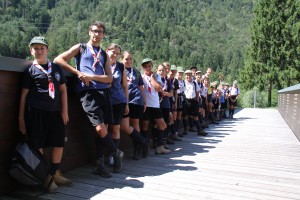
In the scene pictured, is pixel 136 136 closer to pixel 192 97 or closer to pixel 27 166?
pixel 27 166

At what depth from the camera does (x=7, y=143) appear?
3.85 m

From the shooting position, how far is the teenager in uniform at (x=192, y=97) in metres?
9.14

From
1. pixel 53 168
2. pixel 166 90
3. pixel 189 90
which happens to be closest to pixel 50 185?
pixel 53 168

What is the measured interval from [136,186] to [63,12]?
445 ft

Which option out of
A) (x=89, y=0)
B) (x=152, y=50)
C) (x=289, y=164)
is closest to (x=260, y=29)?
(x=289, y=164)

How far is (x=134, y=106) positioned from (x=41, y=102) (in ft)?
7.34

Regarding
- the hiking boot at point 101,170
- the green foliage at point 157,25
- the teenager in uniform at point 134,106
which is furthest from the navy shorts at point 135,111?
the green foliage at point 157,25

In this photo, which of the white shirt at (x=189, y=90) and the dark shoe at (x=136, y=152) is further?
the white shirt at (x=189, y=90)

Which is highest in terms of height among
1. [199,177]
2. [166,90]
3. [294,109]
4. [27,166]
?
[166,90]

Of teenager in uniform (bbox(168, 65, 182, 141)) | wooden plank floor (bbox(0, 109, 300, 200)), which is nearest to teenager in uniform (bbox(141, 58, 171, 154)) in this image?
wooden plank floor (bbox(0, 109, 300, 200))

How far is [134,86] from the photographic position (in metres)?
5.88

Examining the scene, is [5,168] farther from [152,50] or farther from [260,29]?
[152,50]

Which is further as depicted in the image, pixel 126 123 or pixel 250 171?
pixel 126 123

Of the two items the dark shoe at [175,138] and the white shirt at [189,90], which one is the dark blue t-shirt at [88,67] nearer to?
the dark shoe at [175,138]
